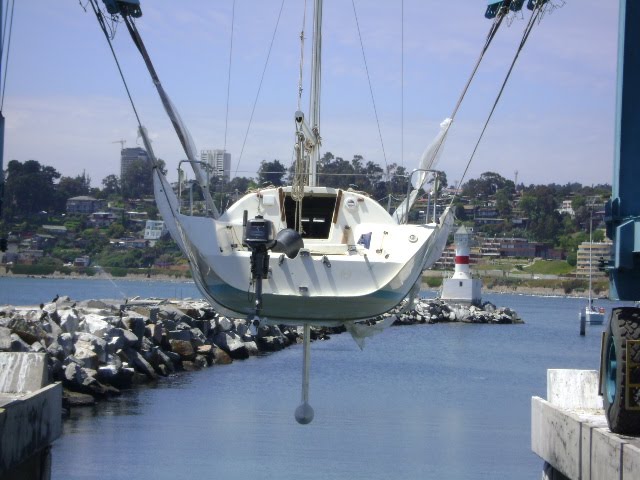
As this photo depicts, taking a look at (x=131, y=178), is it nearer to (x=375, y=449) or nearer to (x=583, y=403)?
(x=375, y=449)

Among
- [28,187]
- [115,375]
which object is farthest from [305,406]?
[28,187]

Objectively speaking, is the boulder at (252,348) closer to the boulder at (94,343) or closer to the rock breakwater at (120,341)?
the rock breakwater at (120,341)

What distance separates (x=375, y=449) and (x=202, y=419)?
591 cm

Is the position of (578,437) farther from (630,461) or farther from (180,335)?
(180,335)

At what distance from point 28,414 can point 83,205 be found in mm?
154157

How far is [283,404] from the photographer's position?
34.7 metres

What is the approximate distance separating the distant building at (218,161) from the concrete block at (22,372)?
18.8 feet

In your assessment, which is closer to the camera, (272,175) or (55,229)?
(272,175)

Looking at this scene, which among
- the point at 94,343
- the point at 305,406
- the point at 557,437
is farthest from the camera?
the point at 94,343

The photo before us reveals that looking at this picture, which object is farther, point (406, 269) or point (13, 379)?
point (406, 269)

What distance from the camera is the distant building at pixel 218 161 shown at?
2031 cm

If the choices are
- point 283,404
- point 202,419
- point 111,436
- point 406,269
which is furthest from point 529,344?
point 406,269

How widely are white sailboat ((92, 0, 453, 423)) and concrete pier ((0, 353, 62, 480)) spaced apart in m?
3.14

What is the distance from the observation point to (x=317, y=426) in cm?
3003
